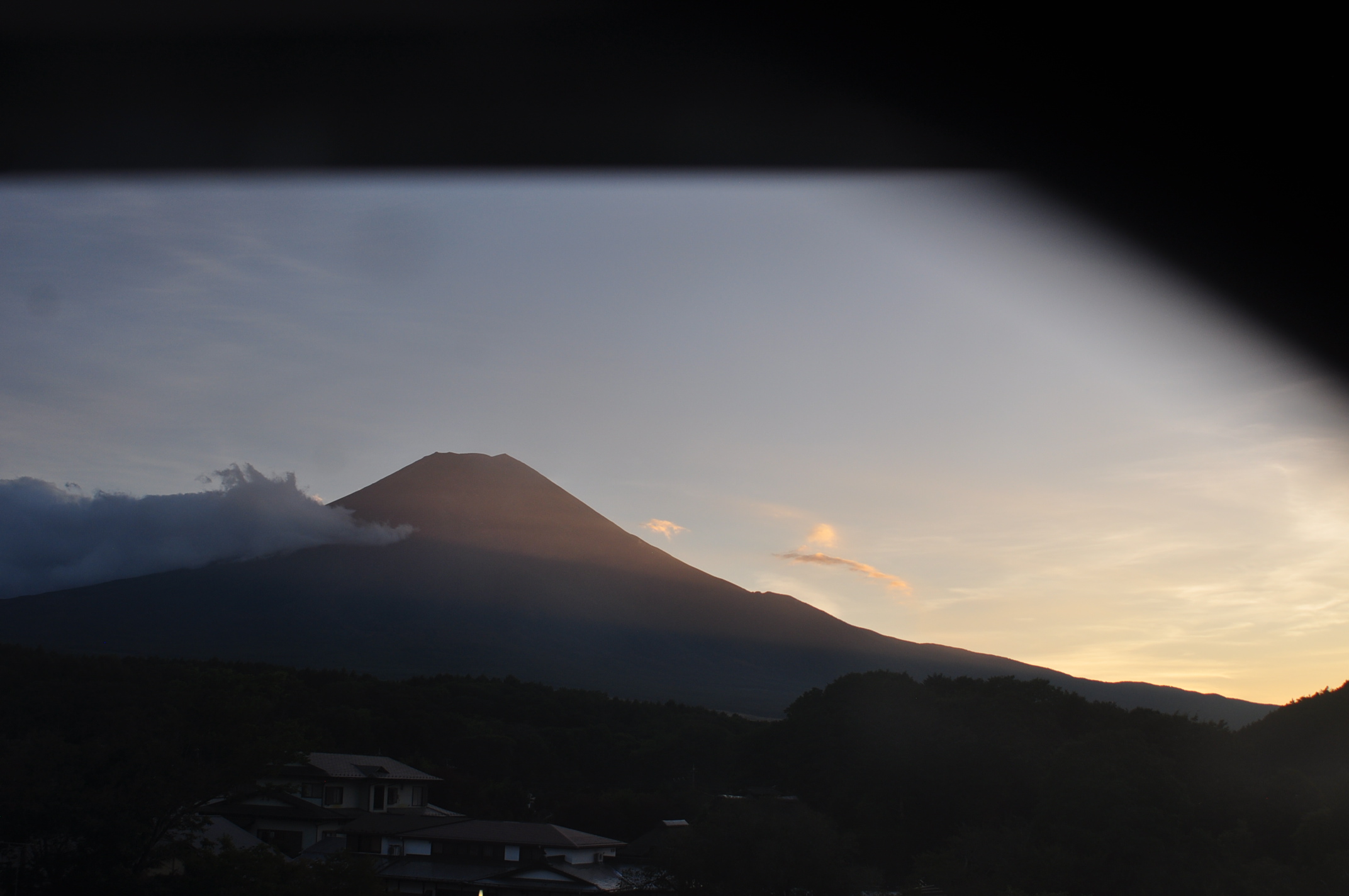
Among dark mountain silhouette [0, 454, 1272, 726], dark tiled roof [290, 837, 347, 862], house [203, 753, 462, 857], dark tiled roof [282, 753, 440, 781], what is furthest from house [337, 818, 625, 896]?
dark mountain silhouette [0, 454, 1272, 726]

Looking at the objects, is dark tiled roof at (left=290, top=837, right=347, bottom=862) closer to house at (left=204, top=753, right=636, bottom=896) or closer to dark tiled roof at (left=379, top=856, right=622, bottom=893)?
house at (left=204, top=753, right=636, bottom=896)

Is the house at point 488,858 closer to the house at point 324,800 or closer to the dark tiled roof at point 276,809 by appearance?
the dark tiled roof at point 276,809

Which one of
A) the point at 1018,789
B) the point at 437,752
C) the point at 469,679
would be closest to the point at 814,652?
the point at 469,679

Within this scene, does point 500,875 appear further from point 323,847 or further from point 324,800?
point 324,800

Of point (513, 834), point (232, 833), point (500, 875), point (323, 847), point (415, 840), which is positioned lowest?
point (500, 875)

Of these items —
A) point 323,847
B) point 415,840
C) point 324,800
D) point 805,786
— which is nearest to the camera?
point 415,840

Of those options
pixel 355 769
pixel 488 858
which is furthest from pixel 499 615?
pixel 488 858
